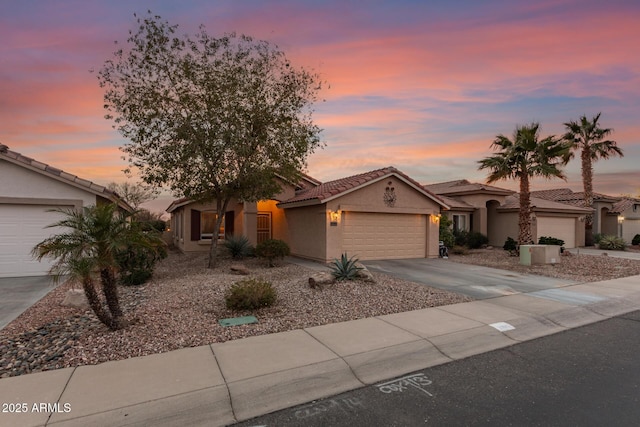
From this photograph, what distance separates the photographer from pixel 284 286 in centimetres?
944

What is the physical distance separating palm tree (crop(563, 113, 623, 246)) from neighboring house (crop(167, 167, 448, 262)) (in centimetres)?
1496

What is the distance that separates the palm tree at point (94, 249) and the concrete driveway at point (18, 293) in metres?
2.33

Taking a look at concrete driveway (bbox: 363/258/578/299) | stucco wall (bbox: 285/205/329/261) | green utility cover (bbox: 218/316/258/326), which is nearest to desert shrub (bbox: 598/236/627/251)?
concrete driveway (bbox: 363/258/578/299)

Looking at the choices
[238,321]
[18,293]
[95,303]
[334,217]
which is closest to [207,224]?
[334,217]

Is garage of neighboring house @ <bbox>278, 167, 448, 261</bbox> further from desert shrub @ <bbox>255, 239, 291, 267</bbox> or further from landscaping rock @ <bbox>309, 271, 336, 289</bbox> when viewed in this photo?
landscaping rock @ <bbox>309, 271, 336, 289</bbox>

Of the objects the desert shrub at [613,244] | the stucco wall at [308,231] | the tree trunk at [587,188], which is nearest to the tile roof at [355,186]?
the stucco wall at [308,231]

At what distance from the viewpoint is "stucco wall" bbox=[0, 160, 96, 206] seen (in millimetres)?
11422

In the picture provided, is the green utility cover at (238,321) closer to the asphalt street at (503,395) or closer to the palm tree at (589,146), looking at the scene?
the asphalt street at (503,395)

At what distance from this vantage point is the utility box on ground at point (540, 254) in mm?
14586

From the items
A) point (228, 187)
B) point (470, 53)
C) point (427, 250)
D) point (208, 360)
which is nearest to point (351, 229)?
point (427, 250)

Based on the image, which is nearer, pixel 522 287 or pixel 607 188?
pixel 522 287

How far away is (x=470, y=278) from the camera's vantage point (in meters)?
11.6

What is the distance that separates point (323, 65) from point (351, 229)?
22.6 ft

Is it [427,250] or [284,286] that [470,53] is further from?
[284,286]
